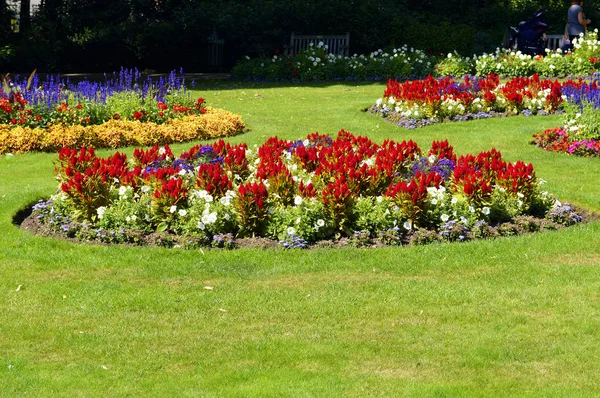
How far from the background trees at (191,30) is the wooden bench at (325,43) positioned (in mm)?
247

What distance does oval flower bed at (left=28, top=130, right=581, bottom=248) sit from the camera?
8852 mm

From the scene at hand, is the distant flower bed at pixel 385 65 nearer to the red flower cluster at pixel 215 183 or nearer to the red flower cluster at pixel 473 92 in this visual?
the red flower cluster at pixel 473 92

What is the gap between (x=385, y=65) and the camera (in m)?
22.8

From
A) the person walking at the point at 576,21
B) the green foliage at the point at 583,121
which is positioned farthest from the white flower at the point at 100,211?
the person walking at the point at 576,21

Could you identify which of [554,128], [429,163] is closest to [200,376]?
[429,163]

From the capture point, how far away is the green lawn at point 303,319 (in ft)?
19.1

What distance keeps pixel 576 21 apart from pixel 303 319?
58.1 feet

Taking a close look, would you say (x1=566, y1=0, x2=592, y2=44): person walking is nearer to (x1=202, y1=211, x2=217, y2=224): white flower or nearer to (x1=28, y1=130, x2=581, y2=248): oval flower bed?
(x1=28, y1=130, x2=581, y2=248): oval flower bed

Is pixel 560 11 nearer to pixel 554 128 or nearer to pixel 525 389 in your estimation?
pixel 554 128

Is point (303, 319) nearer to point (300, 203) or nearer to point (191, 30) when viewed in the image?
point (300, 203)

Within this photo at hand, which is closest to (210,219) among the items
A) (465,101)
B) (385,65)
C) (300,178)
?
(300,178)

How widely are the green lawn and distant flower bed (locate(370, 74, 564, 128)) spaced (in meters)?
6.12

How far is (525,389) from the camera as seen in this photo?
18.7ft

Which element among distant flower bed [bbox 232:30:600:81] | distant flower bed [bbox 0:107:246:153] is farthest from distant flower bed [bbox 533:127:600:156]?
distant flower bed [bbox 232:30:600:81]
